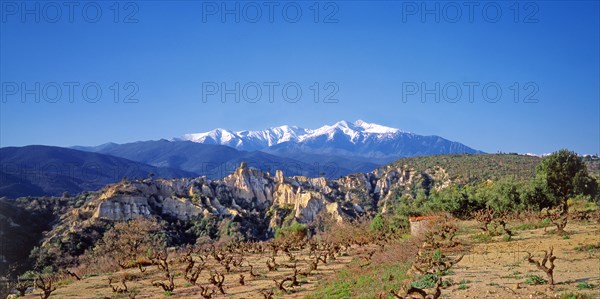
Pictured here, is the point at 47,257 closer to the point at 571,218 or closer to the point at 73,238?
the point at 73,238

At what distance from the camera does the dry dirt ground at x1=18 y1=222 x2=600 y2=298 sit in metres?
12.4

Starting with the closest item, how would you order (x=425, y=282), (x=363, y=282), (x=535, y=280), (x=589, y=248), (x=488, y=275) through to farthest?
(x=535, y=280)
(x=425, y=282)
(x=488, y=275)
(x=363, y=282)
(x=589, y=248)

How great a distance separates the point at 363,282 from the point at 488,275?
491 cm

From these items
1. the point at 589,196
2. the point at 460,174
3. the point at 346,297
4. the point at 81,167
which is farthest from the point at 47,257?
the point at 81,167

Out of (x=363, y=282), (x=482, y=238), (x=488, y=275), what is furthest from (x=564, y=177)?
(x=363, y=282)

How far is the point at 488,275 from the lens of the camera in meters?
14.7

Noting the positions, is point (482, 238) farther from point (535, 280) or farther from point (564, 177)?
point (564, 177)

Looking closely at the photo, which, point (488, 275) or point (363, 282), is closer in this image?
point (488, 275)

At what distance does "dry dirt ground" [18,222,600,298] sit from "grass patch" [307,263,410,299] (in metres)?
0.98

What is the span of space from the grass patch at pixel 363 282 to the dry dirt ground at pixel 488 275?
98cm

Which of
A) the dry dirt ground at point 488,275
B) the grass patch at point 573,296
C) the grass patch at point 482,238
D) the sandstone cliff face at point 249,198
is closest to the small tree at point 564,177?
the dry dirt ground at point 488,275

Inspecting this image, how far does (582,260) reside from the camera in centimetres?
1645

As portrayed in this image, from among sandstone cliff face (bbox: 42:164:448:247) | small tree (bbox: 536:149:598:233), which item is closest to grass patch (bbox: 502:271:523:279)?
small tree (bbox: 536:149:598:233)

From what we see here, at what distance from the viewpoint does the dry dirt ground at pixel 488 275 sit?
1238cm
